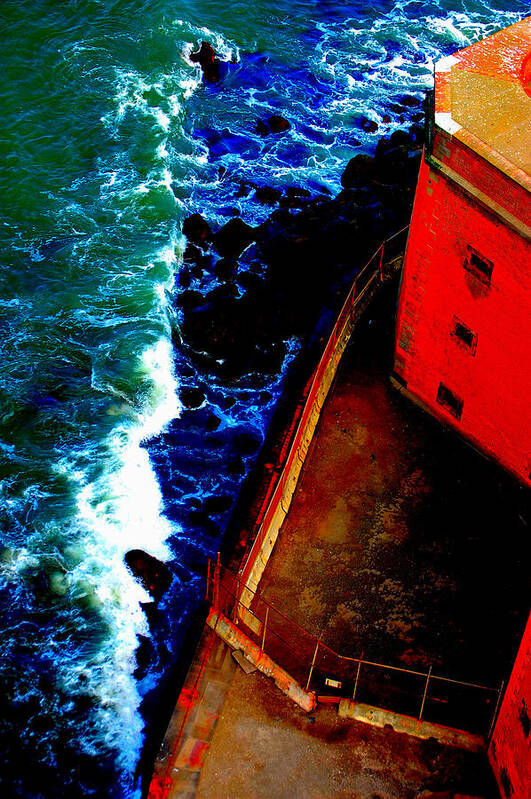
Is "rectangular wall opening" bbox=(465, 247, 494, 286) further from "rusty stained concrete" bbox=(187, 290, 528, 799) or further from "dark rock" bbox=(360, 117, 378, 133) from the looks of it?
"dark rock" bbox=(360, 117, 378, 133)

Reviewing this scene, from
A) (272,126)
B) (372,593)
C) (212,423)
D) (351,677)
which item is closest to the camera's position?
(351,677)

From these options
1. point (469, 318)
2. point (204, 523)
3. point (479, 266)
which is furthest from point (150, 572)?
point (479, 266)

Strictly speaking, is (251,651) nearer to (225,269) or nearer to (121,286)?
(225,269)

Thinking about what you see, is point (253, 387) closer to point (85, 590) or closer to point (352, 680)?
point (85, 590)

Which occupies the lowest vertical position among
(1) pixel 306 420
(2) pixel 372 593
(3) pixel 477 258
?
(2) pixel 372 593

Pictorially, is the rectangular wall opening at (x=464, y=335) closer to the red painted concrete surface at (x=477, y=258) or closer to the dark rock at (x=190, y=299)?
the red painted concrete surface at (x=477, y=258)

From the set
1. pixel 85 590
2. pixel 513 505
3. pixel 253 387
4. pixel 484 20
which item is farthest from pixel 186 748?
pixel 484 20

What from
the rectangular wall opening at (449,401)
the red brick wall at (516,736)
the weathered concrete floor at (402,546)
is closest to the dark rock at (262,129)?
the weathered concrete floor at (402,546)
